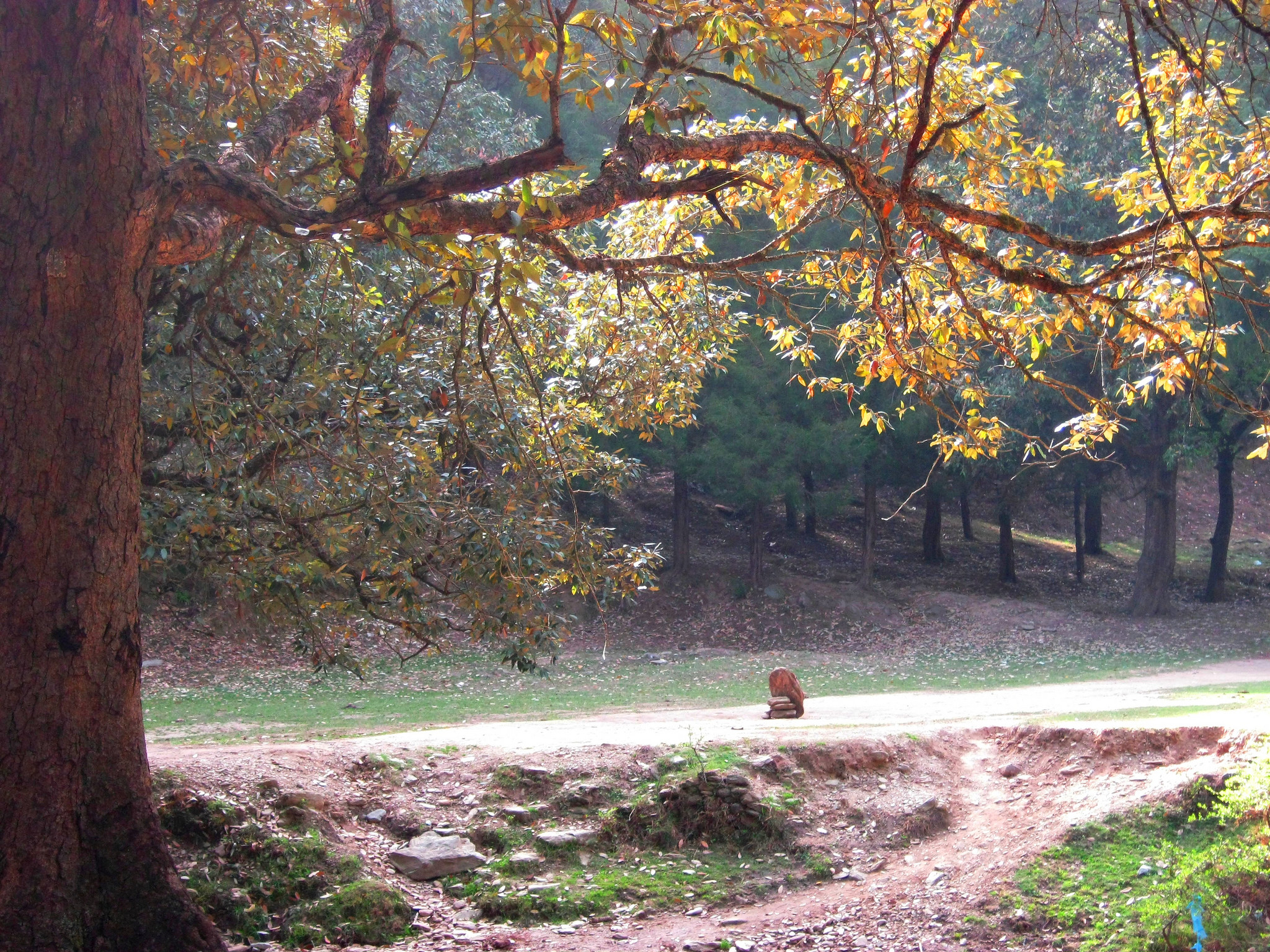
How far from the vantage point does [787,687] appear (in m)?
12.8

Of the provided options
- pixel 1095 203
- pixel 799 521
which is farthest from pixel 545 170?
pixel 799 521

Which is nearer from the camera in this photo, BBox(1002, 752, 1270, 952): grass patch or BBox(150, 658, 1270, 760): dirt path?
BBox(1002, 752, 1270, 952): grass patch

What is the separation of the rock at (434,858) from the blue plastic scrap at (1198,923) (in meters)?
4.68

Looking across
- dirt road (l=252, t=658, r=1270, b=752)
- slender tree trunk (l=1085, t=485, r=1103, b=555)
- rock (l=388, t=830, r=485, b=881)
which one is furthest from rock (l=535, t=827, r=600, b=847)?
slender tree trunk (l=1085, t=485, r=1103, b=555)

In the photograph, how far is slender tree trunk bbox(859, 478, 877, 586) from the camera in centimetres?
2569

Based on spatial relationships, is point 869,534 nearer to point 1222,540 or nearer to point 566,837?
point 1222,540

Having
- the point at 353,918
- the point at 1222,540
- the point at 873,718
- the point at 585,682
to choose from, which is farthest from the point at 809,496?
the point at 353,918

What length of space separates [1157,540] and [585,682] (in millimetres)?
15050

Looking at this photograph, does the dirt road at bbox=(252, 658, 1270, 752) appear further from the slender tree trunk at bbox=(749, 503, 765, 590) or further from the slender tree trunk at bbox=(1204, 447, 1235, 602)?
the slender tree trunk at bbox=(749, 503, 765, 590)

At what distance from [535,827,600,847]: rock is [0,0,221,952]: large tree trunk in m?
3.61

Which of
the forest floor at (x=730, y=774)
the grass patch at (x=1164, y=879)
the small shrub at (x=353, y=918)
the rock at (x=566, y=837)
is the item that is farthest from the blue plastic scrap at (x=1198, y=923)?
the small shrub at (x=353, y=918)

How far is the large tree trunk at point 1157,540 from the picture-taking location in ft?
78.7

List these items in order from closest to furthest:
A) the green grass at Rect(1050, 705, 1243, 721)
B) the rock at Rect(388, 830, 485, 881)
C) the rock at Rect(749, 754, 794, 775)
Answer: the rock at Rect(388, 830, 485, 881), the rock at Rect(749, 754, 794, 775), the green grass at Rect(1050, 705, 1243, 721)

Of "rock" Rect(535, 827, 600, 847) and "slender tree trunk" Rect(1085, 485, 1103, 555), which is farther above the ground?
"slender tree trunk" Rect(1085, 485, 1103, 555)
